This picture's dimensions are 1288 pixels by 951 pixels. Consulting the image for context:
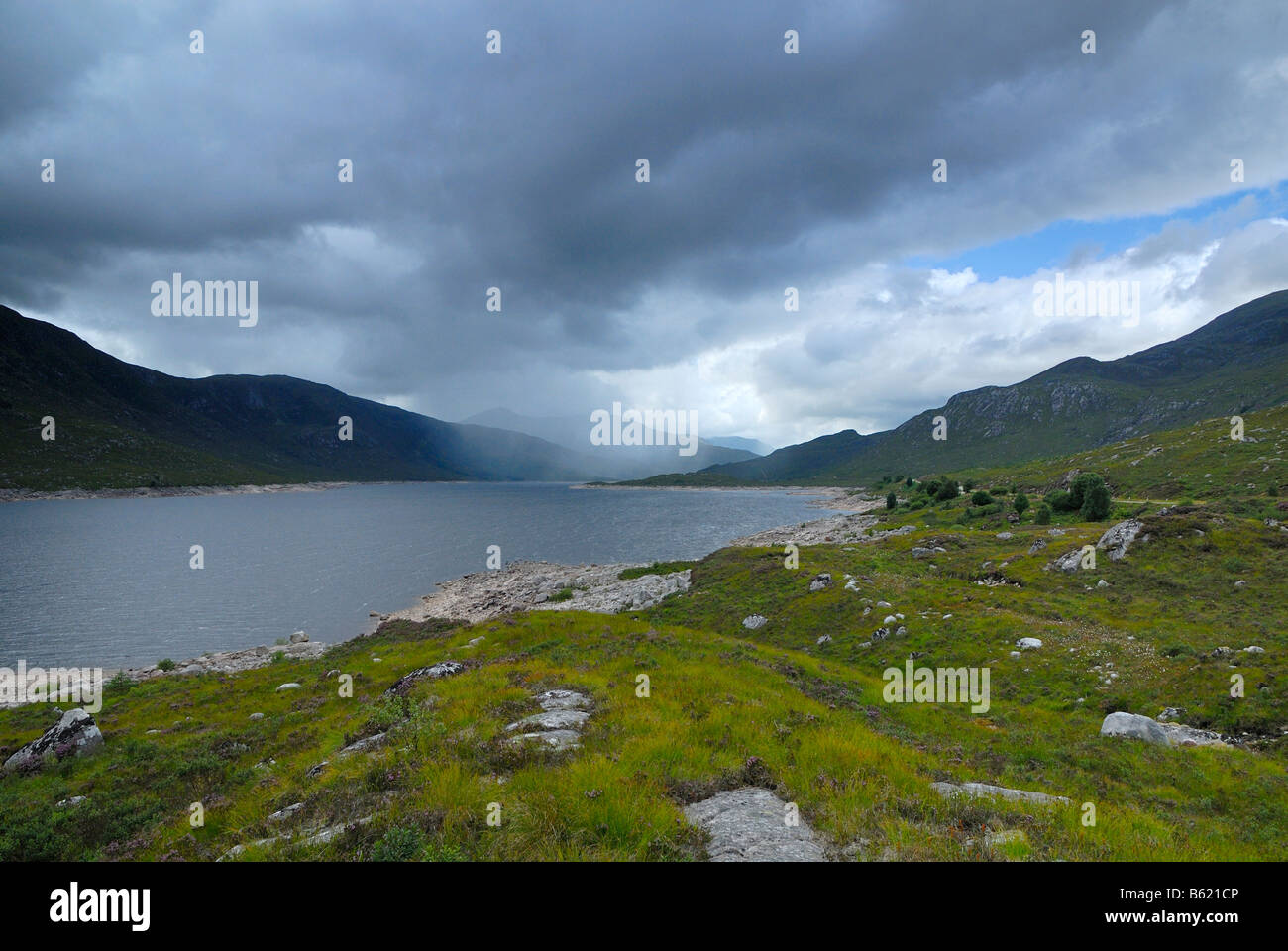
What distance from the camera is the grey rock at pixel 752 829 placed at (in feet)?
21.7

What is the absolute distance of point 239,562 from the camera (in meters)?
74.2

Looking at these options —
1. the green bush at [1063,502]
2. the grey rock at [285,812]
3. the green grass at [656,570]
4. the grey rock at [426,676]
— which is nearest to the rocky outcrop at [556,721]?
the grey rock at [285,812]

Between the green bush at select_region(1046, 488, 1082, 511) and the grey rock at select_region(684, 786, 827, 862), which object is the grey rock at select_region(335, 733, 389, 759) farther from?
the green bush at select_region(1046, 488, 1082, 511)

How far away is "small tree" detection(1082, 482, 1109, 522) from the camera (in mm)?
52000

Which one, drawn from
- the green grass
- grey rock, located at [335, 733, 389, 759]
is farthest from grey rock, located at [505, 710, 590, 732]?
the green grass

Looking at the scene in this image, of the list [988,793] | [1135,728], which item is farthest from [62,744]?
[1135,728]

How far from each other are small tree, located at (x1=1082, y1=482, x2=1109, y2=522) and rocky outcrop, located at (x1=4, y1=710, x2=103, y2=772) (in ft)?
238

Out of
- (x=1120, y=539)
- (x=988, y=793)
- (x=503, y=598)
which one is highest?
(x=1120, y=539)

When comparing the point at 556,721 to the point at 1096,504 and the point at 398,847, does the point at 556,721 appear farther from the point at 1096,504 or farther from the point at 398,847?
the point at 1096,504

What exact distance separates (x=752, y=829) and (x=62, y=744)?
23629 millimetres

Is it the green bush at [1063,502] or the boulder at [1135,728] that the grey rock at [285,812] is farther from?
the green bush at [1063,502]

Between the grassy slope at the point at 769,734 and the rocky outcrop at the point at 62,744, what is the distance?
0.75m

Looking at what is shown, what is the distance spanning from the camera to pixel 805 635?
32.1 m
